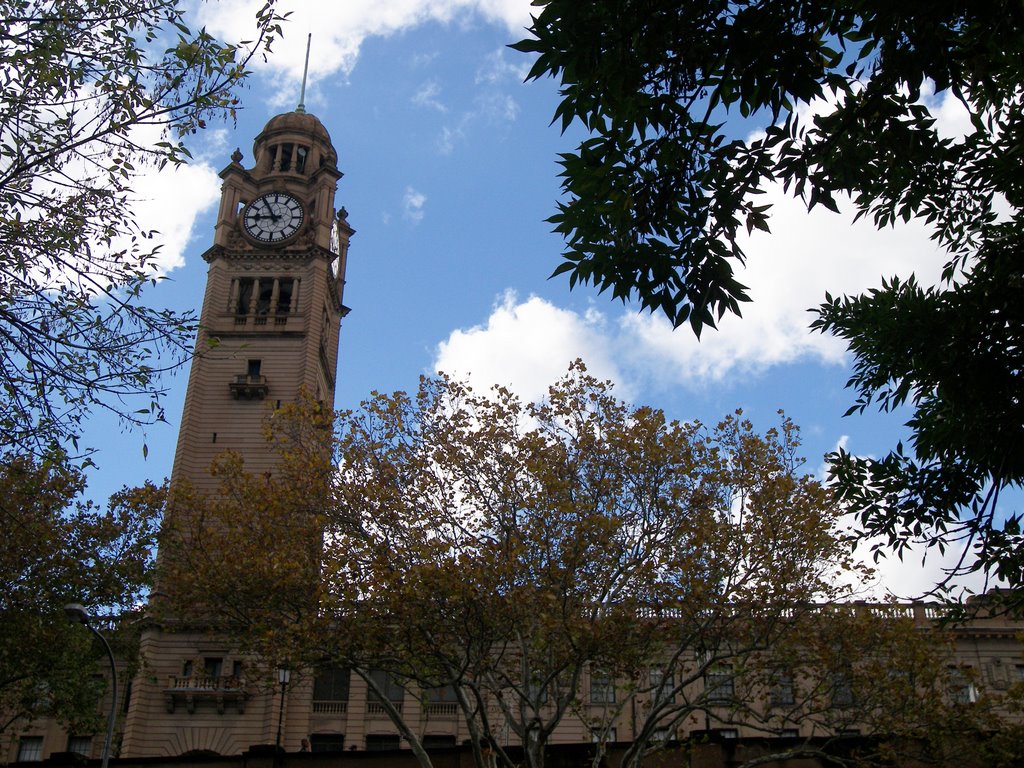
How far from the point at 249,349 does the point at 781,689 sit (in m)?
33.1

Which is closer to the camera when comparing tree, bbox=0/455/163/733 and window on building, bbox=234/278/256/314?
tree, bbox=0/455/163/733

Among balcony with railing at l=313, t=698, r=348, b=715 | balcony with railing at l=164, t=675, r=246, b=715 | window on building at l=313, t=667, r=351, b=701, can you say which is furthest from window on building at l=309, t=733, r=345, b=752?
balcony with railing at l=164, t=675, r=246, b=715

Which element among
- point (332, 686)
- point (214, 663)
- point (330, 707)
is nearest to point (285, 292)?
point (214, 663)

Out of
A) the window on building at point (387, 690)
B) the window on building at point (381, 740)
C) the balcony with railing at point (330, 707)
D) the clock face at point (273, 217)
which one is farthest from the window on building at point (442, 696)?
the clock face at point (273, 217)

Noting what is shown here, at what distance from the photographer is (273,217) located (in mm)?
57812

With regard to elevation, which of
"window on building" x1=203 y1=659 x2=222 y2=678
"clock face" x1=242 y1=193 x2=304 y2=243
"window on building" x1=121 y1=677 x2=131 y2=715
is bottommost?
"window on building" x1=121 y1=677 x2=131 y2=715

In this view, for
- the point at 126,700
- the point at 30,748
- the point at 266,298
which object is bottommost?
the point at 30,748

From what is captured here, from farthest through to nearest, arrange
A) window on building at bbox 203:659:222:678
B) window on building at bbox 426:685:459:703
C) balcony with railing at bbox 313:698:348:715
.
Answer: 1. window on building at bbox 426:685:459:703
2. balcony with railing at bbox 313:698:348:715
3. window on building at bbox 203:659:222:678

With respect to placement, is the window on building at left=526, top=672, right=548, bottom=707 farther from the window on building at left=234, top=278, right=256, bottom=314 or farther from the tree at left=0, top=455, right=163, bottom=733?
the window on building at left=234, top=278, right=256, bottom=314

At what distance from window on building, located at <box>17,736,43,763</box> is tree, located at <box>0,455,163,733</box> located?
20310 mm

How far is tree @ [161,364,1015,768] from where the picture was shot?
867 inches

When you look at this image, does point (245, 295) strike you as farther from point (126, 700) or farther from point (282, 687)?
point (282, 687)

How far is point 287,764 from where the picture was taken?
26625 millimetres

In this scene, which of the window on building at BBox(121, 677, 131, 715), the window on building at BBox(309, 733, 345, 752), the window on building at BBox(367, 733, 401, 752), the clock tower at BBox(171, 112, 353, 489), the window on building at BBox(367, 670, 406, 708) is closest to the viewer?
the window on building at BBox(309, 733, 345, 752)
